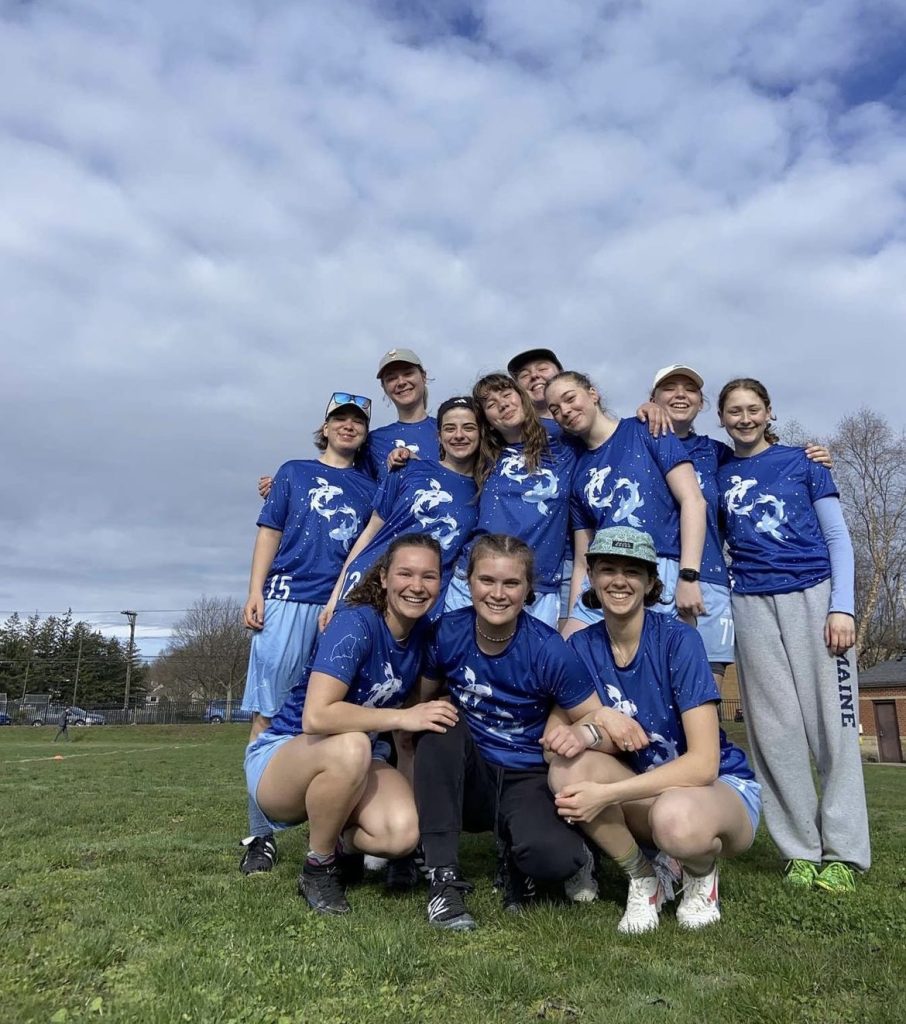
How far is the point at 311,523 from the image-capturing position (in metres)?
5.21

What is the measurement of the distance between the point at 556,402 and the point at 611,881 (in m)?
2.72

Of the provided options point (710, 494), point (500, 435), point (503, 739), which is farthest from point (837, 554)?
point (503, 739)

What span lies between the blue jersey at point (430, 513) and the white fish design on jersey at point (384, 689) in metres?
0.83

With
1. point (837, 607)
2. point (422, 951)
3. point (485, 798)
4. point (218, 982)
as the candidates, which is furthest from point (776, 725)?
point (218, 982)

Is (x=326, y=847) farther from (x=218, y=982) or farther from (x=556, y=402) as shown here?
(x=556, y=402)

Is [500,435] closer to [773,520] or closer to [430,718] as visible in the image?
[773,520]

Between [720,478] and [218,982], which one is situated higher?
[720,478]

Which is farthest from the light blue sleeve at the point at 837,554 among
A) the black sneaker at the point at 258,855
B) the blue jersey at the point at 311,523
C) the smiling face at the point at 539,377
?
the black sneaker at the point at 258,855

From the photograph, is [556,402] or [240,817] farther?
[240,817]

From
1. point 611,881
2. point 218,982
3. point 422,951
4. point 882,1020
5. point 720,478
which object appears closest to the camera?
point 882,1020

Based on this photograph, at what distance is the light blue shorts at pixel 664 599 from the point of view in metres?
4.38

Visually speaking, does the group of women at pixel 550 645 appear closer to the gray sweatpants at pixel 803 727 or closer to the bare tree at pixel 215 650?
the gray sweatpants at pixel 803 727

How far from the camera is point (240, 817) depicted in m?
7.76

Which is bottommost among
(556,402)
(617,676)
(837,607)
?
(617,676)
